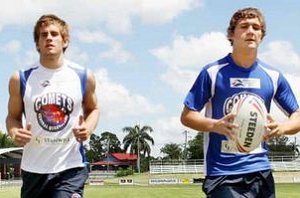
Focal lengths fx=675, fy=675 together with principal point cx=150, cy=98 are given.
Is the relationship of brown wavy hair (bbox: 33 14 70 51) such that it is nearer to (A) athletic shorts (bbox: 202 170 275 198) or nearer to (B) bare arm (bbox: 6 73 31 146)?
(B) bare arm (bbox: 6 73 31 146)

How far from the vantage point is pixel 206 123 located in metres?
6.36

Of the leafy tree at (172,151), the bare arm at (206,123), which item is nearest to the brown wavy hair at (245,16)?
the bare arm at (206,123)

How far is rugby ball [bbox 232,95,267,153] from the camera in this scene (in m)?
6.26

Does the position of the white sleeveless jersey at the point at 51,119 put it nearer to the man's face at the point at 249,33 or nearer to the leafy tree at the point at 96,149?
the man's face at the point at 249,33

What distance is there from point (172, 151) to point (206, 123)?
152 meters

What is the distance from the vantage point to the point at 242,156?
6461mm

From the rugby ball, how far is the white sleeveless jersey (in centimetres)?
175

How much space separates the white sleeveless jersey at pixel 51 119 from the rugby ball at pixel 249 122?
1.75 m

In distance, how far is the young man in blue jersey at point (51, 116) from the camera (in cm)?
693

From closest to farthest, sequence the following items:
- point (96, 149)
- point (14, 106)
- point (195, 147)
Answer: point (14, 106)
point (195, 147)
point (96, 149)

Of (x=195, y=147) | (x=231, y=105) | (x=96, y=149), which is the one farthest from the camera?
(x=96, y=149)

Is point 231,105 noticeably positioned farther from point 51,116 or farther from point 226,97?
point 51,116

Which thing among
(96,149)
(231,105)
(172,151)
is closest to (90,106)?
(231,105)

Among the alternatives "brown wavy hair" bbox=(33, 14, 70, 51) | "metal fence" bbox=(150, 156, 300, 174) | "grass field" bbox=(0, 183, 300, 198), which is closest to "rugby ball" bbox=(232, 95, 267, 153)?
"brown wavy hair" bbox=(33, 14, 70, 51)
